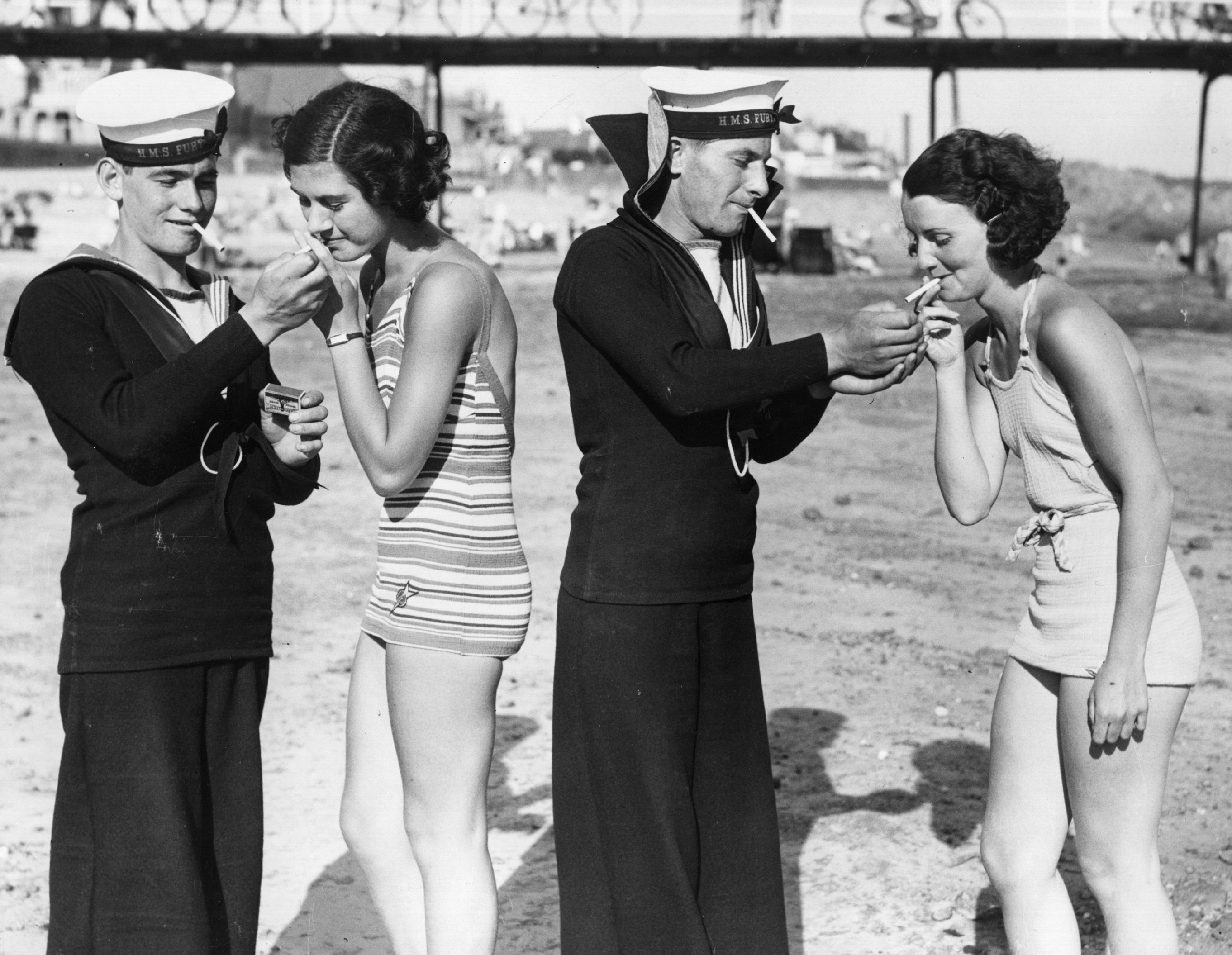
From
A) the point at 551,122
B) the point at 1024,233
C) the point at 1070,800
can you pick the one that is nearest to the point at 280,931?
the point at 1070,800

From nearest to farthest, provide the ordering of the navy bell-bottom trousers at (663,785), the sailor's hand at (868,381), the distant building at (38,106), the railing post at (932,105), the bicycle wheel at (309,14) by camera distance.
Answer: the sailor's hand at (868,381) < the navy bell-bottom trousers at (663,785) < the railing post at (932,105) < the bicycle wheel at (309,14) < the distant building at (38,106)

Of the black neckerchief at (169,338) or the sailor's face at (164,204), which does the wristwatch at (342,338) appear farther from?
the sailor's face at (164,204)

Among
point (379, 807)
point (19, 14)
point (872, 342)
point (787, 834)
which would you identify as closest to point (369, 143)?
point (872, 342)

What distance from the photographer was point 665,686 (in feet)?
10.4

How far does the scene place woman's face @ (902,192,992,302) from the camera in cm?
327

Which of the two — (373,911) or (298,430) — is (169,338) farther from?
(373,911)

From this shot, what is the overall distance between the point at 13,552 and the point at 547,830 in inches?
203

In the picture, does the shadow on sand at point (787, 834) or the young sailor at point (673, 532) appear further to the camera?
the shadow on sand at point (787, 834)

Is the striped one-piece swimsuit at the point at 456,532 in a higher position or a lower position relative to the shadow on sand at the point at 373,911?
higher

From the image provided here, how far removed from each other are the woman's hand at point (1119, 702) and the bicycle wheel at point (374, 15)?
20433mm

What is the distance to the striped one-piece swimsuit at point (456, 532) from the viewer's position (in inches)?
130

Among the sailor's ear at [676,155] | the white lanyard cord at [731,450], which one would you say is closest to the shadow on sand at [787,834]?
the white lanyard cord at [731,450]

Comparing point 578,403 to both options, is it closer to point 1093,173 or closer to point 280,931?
point 280,931

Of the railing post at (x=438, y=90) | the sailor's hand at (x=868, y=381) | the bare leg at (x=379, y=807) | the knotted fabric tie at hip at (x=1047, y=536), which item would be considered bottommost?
the bare leg at (x=379, y=807)
